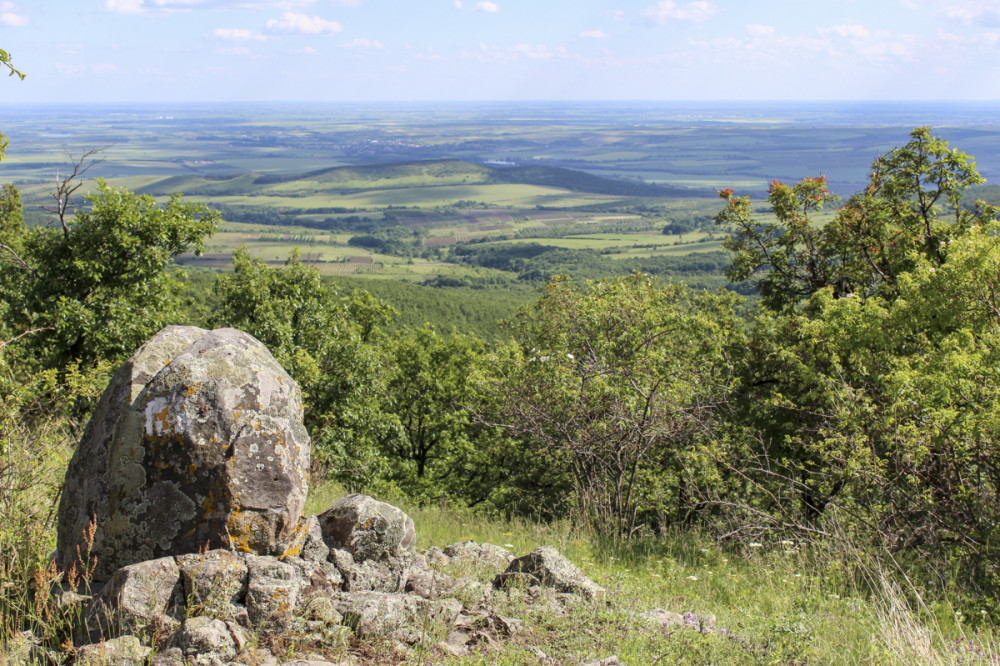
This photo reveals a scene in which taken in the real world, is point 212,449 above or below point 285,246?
above

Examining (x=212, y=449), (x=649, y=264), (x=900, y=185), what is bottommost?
(x=649, y=264)

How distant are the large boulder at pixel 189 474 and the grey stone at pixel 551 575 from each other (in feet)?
6.48

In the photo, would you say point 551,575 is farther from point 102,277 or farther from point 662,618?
point 102,277

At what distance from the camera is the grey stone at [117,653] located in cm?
404

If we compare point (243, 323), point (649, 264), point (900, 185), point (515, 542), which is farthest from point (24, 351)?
point (649, 264)

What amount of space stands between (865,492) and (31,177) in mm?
227568

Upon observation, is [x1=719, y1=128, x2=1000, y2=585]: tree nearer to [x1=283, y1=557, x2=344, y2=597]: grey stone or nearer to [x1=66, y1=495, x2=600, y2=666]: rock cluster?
[x1=66, y1=495, x2=600, y2=666]: rock cluster

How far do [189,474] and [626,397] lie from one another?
7899 mm

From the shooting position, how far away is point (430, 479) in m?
21.8

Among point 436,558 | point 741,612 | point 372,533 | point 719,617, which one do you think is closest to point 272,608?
point 372,533

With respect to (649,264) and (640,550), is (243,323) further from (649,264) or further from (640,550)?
(649,264)

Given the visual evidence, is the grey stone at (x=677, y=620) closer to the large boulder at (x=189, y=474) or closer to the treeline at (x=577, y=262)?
the large boulder at (x=189, y=474)

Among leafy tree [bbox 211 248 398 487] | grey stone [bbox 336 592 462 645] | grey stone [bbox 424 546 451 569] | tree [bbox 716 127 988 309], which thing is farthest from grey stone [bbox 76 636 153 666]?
tree [bbox 716 127 988 309]

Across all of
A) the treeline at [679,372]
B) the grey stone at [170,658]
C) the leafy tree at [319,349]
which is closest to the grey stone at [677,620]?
the treeline at [679,372]
